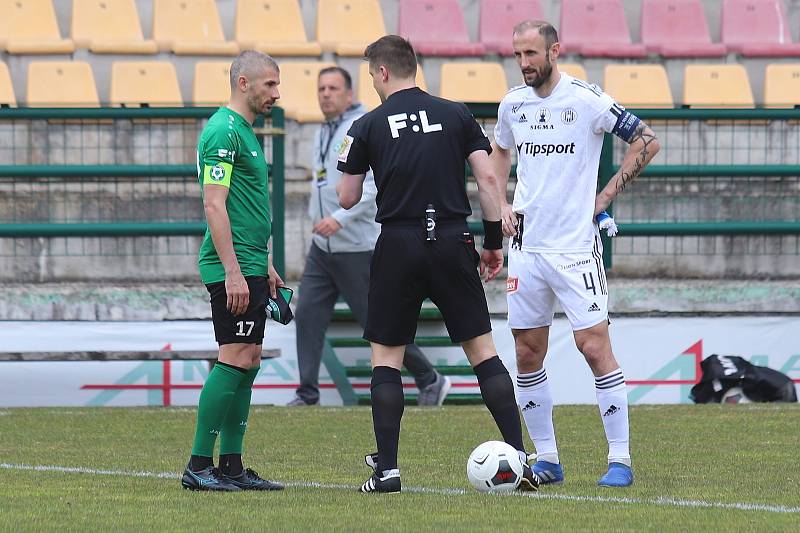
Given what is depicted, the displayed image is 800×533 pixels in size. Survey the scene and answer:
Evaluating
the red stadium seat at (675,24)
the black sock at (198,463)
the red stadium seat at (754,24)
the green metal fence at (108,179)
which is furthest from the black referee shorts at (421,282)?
the red stadium seat at (754,24)

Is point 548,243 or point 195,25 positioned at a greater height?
point 195,25

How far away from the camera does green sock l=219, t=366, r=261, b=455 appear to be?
616 cm

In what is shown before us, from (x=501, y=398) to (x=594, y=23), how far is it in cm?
1211

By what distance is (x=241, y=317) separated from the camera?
6000 millimetres

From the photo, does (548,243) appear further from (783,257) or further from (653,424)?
(783,257)

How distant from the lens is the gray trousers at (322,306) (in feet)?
34.0

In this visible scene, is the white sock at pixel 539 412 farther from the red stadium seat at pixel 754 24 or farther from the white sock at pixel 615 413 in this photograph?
the red stadium seat at pixel 754 24

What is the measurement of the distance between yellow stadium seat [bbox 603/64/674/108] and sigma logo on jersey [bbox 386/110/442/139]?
1009cm

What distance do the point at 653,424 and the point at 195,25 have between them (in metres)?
9.13

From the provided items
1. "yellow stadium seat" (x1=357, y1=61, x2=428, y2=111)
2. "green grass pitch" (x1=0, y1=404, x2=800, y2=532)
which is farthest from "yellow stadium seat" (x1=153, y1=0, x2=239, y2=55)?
"green grass pitch" (x1=0, y1=404, x2=800, y2=532)

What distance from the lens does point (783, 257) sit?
38.8 ft

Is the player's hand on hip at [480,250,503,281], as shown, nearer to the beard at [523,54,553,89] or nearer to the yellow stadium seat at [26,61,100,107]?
the beard at [523,54,553,89]

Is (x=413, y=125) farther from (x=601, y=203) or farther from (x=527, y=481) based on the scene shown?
(x=527, y=481)

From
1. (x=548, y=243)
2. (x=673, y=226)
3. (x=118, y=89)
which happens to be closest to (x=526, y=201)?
(x=548, y=243)
